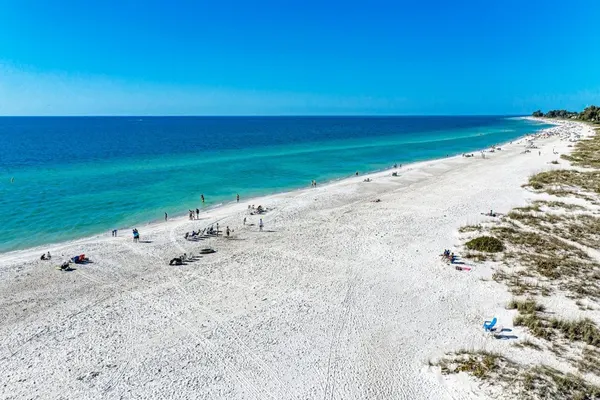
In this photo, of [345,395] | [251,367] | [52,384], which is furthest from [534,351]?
[52,384]

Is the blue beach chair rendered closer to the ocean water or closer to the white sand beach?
the white sand beach

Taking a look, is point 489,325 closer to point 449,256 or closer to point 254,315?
point 449,256

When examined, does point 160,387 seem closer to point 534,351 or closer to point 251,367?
point 251,367

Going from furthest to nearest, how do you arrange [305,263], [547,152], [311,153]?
[311,153]
[547,152]
[305,263]

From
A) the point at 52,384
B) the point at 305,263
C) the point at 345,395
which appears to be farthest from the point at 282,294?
the point at 52,384

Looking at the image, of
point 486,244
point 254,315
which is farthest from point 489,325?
point 254,315

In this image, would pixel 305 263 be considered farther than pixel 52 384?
Yes

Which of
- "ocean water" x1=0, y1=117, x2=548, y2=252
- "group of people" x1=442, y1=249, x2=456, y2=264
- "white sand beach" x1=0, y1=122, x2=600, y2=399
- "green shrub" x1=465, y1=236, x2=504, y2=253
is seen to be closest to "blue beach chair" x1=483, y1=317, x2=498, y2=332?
"white sand beach" x1=0, y1=122, x2=600, y2=399

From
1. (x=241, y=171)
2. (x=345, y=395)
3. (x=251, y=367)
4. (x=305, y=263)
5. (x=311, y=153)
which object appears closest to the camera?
(x=345, y=395)

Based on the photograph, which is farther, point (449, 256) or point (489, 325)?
point (449, 256)
